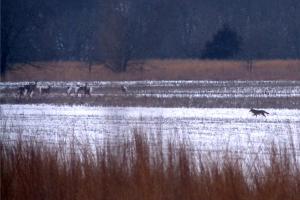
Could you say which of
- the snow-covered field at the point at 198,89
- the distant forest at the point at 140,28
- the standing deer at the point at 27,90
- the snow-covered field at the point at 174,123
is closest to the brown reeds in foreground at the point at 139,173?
the snow-covered field at the point at 174,123

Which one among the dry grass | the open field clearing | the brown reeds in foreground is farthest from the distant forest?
the brown reeds in foreground

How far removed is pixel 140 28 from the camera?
5347 centimetres

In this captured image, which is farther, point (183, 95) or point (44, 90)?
point (44, 90)

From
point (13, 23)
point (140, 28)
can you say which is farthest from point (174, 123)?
point (140, 28)

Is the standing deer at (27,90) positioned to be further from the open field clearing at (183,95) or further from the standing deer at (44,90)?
the standing deer at (44,90)

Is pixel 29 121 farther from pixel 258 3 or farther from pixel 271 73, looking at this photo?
pixel 258 3

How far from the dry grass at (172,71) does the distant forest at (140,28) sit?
0.76 m

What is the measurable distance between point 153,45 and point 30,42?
17.4 meters

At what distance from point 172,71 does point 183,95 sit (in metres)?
12.1

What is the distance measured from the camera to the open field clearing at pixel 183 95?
99.6 feet

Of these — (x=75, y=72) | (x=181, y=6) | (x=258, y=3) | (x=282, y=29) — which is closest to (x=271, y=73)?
(x=75, y=72)

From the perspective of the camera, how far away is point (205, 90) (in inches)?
1444

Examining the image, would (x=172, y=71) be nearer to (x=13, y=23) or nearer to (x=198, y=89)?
(x=198, y=89)

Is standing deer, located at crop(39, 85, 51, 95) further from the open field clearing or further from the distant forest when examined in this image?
the distant forest
